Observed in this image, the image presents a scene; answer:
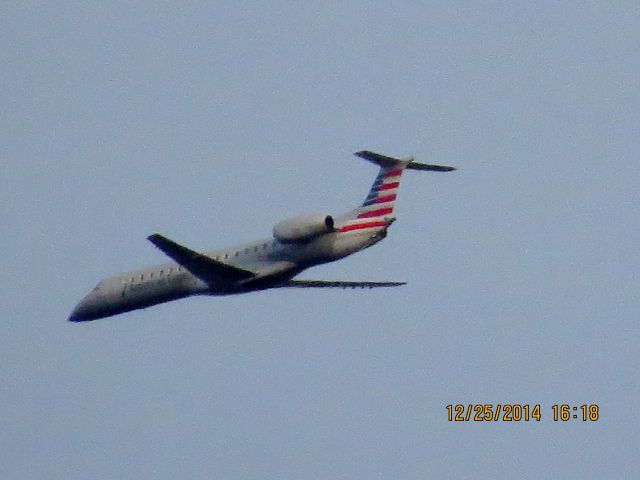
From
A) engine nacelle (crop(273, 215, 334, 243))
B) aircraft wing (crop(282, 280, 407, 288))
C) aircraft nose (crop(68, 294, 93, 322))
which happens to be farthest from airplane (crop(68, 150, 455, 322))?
aircraft nose (crop(68, 294, 93, 322))

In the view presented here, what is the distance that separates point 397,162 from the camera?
1998 inches

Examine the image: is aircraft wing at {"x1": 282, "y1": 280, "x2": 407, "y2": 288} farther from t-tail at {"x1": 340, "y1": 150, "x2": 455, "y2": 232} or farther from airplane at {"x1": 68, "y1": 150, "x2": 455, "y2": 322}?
t-tail at {"x1": 340, "y1": 150, "x2": 455, "y2": 232}

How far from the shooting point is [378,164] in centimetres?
5100

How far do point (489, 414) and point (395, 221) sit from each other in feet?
24.8

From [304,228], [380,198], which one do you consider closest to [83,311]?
[304,228]

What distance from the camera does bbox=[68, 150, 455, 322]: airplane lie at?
50094 millimetres

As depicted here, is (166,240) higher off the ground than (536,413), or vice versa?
(166,240)

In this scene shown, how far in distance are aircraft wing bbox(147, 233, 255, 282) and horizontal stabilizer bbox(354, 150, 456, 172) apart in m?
5.75

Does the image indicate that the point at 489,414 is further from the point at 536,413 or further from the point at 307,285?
the point at 307,285

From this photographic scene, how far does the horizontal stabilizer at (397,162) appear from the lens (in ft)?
Result: 165

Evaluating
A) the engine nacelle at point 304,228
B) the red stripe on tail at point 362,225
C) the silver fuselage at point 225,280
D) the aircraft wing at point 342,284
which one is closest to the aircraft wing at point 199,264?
the silver fuselage at point 225,280

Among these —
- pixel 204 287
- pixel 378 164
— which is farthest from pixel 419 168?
pixel 204 287

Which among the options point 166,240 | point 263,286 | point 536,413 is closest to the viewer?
point 536,413

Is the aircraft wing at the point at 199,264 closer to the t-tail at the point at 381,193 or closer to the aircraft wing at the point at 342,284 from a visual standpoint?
the t-tail at the point at 381,193
